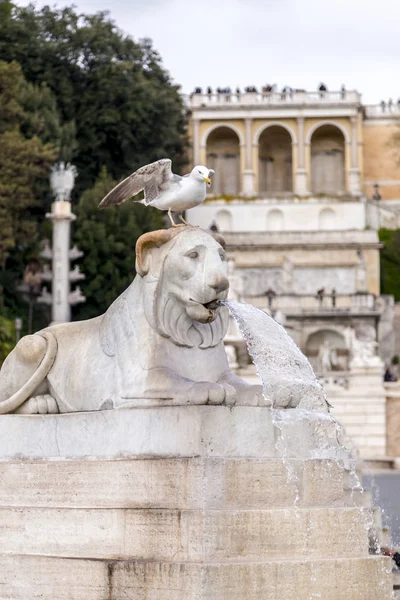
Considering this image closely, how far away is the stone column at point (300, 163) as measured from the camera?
81.0 m

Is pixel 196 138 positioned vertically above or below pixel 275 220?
above

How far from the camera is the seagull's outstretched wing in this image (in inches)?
431

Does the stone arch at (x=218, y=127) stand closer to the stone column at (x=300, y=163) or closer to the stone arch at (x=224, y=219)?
the stone column at (x=300, y=163)

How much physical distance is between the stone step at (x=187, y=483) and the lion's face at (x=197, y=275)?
118cm

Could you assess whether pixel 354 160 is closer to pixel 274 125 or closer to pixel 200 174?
pixel 274 125

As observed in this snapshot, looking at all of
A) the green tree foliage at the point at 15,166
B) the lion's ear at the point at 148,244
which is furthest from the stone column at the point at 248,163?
→ the lion's ear at the point at 148,244

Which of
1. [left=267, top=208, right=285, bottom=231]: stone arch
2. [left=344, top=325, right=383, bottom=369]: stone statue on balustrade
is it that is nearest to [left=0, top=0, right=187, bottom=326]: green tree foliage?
[left=344, top=325, right=383, bottom=369]: stone statue on balustrade

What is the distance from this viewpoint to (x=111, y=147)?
197 ft

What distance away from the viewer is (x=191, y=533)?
945cm

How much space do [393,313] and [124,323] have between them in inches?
2155

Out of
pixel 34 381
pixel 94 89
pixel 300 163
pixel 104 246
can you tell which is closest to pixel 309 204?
pixel 300 163

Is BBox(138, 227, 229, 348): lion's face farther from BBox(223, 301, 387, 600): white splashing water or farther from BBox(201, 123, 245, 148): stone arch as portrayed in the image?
BBox(201, 123, 245, 148): stone arch

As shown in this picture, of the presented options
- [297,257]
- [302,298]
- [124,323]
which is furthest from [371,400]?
[124,323]

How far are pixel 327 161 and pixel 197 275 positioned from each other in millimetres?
75686
